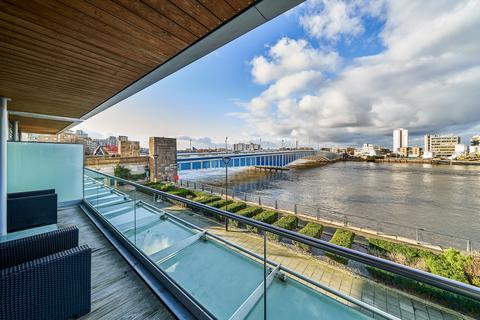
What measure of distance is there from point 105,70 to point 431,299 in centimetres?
690

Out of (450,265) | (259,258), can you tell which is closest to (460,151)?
(450,265)

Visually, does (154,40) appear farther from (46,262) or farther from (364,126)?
(364,126)

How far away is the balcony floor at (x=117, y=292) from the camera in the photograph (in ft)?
5.20

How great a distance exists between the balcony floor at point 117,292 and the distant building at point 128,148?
15.2 m

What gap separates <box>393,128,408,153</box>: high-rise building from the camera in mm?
61062

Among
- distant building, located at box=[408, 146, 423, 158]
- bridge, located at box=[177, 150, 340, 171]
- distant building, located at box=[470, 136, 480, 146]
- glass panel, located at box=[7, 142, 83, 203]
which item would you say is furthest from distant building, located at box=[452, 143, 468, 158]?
glass panel, located at box=[7, 142, 83, 203]

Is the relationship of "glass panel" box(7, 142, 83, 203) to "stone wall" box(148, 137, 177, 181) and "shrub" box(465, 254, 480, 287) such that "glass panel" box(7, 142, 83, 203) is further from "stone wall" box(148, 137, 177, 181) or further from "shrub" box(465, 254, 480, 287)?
"stone wall" box(148, 137, 177, 181)

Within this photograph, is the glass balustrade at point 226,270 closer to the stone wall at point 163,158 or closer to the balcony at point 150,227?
the balcony at point 150,227

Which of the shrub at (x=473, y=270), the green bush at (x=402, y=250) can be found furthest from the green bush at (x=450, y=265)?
the green bush at (x=402, y=250)

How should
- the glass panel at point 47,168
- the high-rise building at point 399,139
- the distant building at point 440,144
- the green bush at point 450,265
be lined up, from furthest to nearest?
the high-rise building at point 399,139, the distant building at point 440,144, the green bush at point 450,265, the glass panel at point 47,168

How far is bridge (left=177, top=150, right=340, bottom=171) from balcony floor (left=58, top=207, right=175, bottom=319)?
10.5m

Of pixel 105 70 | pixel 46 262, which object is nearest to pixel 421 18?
pixel 105 70

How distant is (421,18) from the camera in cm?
762

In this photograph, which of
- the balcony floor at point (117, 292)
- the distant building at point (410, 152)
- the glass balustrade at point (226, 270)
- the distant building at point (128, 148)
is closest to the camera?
the glass balustrade at point (226, 270)
